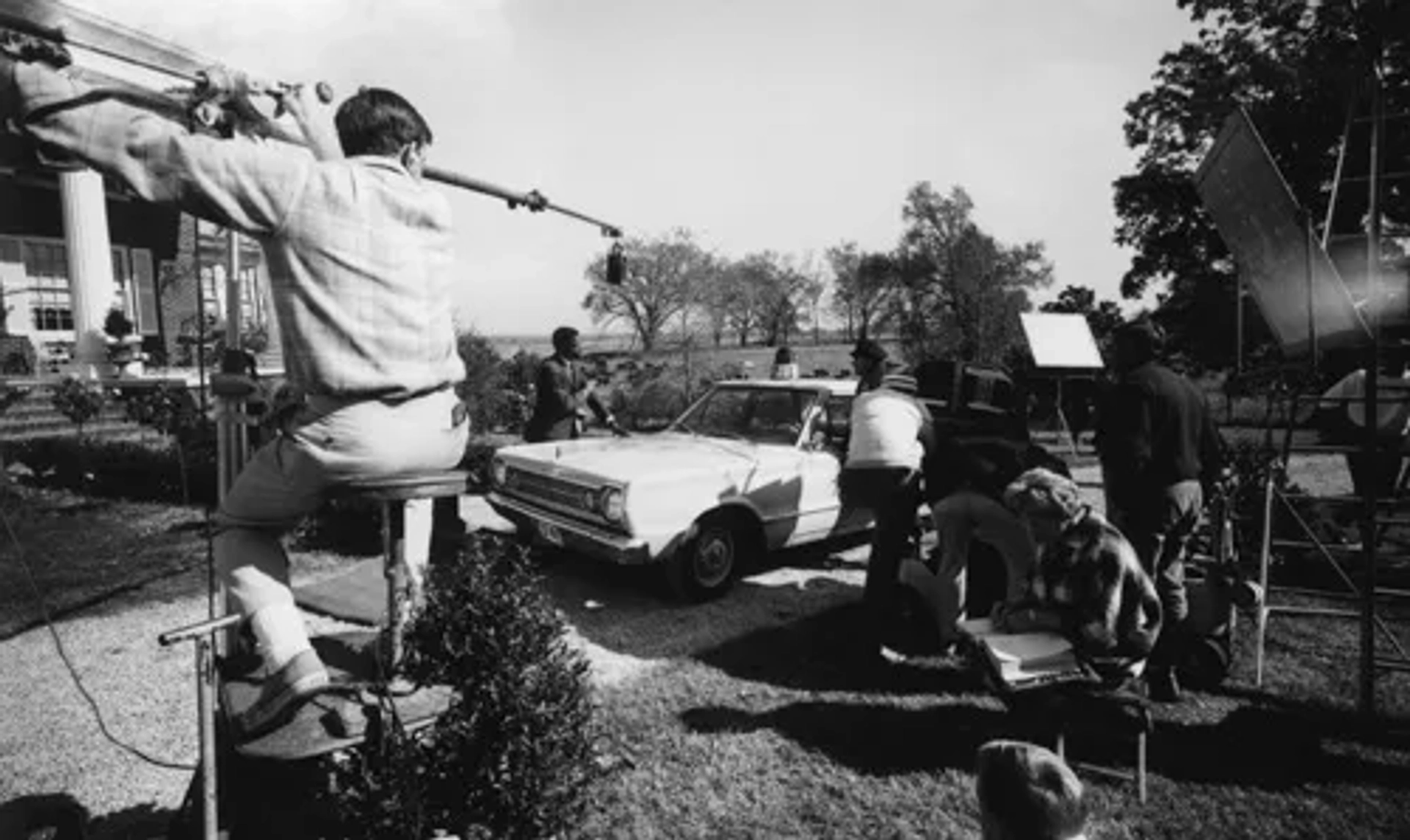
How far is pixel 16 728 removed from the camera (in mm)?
3947

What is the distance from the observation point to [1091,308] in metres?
24.7

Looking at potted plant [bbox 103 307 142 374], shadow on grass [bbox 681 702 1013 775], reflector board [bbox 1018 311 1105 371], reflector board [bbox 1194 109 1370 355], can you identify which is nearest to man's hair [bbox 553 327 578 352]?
shadow on grass [bbox 681 702 1013 775]

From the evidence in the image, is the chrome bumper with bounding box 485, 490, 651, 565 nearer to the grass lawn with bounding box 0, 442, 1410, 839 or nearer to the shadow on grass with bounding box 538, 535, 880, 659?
the shadow on grass with bounding box 538, 535, 880, 659

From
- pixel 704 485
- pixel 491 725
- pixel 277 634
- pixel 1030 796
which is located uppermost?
pixel 277 634

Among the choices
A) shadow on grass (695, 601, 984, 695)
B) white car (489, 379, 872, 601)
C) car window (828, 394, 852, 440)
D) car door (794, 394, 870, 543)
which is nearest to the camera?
shadow on grass (695, 601, 984, 695)

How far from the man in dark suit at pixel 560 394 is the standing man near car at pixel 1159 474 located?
469 cm

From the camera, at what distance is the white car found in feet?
17.7

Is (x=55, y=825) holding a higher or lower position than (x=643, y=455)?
lower

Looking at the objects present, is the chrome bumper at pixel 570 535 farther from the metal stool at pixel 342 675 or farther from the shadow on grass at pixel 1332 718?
the shadow on grass at pixel 1332 718

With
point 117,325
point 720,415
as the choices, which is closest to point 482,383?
point 720,415

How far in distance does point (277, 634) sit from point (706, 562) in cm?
403

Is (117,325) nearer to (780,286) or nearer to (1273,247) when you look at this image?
(1273,247)

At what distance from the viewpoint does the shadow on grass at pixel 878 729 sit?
12.0 feet

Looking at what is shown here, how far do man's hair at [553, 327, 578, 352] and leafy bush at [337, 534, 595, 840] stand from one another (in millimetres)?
5293
